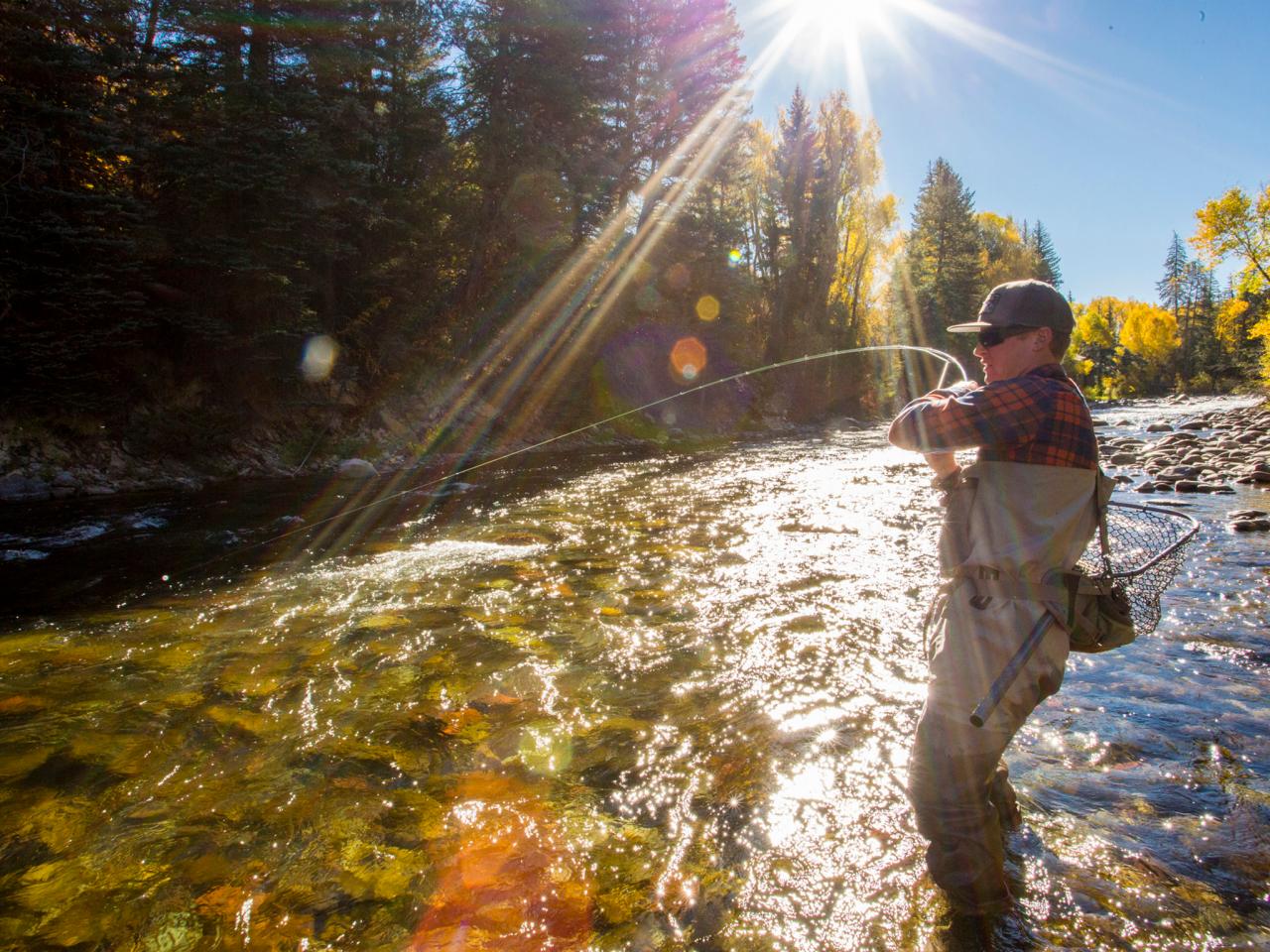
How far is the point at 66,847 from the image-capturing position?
256cm

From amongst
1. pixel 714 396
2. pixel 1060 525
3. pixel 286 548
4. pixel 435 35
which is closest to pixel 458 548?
pixel 286 548

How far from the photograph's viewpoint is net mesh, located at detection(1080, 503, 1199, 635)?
2594 mm

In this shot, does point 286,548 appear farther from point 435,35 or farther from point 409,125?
point 435,35

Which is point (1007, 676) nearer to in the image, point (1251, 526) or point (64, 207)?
point (1251, 526)

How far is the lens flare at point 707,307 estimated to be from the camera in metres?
30.2

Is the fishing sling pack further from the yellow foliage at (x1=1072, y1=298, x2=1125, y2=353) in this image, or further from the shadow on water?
the yellow foliage at (x1=1072, y1=298, x2=1125, y2=353)

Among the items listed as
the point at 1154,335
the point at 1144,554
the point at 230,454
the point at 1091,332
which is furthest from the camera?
the point at 1091,332

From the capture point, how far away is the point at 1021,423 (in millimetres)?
2311

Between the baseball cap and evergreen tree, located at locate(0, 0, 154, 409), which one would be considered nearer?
the baseball cap

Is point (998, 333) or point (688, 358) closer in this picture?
point (998, 333)

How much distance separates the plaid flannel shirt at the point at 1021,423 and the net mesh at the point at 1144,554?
1.72ft

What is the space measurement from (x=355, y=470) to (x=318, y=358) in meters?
3.67

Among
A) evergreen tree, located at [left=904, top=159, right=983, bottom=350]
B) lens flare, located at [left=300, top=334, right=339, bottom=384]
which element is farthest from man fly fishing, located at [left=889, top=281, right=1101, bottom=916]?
evergreen tree, located at [left=904, top=159, right=983, bottom=350]

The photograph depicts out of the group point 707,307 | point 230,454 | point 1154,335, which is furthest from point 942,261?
point 230,454
